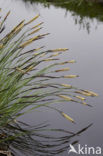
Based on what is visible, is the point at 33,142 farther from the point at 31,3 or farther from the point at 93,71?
the point at 31,3

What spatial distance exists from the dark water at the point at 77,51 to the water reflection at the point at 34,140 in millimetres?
53

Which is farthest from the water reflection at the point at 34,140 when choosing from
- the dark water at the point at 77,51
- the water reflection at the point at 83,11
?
the water reflection at the point at 83,11

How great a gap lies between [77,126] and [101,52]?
1.63 meters

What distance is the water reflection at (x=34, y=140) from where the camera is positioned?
1.60 meters

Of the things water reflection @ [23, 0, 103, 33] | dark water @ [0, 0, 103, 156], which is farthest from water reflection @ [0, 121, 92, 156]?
water reflection @ [23, 0, 103, 33]

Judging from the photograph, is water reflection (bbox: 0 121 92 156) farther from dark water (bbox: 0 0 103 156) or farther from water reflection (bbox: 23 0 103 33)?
water reflection (bbox: 23 0 103 33)

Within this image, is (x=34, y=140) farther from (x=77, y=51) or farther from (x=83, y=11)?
(x=83, y=11)

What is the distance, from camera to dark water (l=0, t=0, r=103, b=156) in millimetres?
1886

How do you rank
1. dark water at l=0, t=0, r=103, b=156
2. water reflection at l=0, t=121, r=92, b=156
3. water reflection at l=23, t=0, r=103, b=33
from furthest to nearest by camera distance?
water reflection at l=23, t=0, r=103, b=33
dark water at l=0, t=0, r=103, b=156
water reflection at l=0, t=121, r=92, b=156

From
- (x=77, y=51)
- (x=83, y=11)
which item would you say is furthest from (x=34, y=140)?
(x=83, y=11)

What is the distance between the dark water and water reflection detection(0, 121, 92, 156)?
5cm

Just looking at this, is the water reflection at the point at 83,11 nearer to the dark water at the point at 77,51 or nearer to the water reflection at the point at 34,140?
the dark water at the point at 77,51

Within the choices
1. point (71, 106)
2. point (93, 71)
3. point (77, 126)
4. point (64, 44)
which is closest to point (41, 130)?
point (77, 126)

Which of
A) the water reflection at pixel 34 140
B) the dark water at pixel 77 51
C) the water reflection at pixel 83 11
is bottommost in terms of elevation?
the water reflection at pixel 83 11
